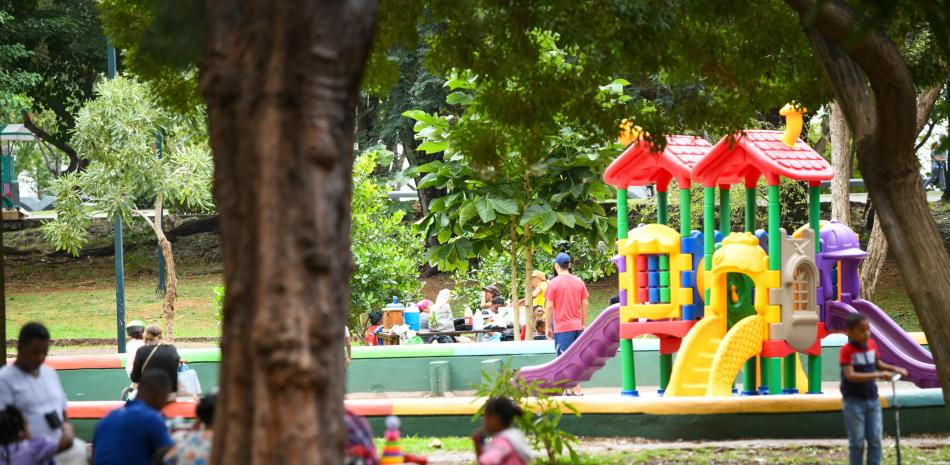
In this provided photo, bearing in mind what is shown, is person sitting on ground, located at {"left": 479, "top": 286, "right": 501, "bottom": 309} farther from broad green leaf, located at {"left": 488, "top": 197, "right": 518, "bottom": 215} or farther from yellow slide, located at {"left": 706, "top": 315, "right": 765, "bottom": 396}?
yellow slide, located at {"left": 706, "top": 315, "right": 765, "bottom": 396}

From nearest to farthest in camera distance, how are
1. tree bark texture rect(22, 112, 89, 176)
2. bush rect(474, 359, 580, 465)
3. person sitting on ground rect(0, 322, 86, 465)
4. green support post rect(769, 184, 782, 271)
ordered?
person sitting on ground rect(0, 322, 86, 465), bush rect(474, 359, 580, 465), green support post rect(769, 184, 782, 271), tree bark texture rect(22, 112, 89, 176)

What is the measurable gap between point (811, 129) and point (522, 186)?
66.7 ft

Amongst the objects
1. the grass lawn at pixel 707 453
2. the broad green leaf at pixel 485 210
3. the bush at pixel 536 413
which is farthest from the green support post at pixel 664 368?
the bush at pixel 536 413

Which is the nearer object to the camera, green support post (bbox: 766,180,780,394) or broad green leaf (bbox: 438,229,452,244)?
green support post (bbox: 766,180,780,394)

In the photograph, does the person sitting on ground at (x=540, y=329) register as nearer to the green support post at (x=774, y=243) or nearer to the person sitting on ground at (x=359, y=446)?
the green support post at (x=774, y=243)

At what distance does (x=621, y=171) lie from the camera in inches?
563

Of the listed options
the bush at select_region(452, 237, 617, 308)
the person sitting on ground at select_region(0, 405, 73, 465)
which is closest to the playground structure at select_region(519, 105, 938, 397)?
the person sitting on ground at select_region(0, 405, 73, 465)

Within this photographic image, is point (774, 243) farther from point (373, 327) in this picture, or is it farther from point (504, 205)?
point (373, 327)

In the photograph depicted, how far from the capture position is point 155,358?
1082cm

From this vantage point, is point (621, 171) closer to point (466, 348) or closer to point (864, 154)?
point (466, 348)

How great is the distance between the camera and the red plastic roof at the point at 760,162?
12953 mm

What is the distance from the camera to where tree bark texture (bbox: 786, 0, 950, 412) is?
875 cm

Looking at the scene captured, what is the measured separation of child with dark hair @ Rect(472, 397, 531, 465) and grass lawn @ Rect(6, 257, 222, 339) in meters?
21.8

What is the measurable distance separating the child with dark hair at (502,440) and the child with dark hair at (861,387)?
308 cm
